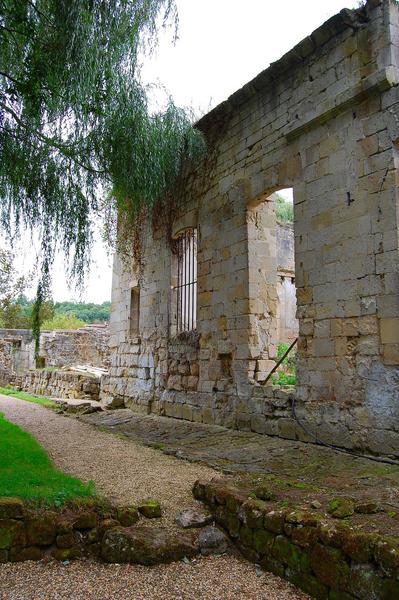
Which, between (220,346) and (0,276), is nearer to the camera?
(220,346)

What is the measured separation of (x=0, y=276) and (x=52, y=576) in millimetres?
25004

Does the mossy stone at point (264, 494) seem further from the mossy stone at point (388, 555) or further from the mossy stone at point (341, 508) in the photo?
the mossy stone at point (388, 555)

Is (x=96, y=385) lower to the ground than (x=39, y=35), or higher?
lower

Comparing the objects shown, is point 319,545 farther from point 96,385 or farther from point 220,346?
point 96,385

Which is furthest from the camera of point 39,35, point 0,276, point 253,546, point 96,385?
point 0,276

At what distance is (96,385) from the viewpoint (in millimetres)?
12539

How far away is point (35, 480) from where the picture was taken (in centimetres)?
411

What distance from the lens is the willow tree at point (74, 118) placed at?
553cm

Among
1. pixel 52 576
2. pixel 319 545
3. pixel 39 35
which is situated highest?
pixel 39 35

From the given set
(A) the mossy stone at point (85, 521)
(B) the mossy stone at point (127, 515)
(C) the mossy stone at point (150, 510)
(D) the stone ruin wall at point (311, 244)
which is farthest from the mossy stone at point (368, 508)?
(D) the stone ruin wall at point (311, 244)

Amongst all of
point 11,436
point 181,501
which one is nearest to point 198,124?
point 11,436

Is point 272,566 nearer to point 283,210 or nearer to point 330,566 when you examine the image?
point 330,566

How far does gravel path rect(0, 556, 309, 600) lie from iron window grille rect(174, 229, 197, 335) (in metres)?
6.07

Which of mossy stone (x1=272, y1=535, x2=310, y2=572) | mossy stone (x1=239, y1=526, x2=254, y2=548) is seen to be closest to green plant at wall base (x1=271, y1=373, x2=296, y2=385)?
mossy stone (x1=239, y1=526, x2=254, y2=548)
